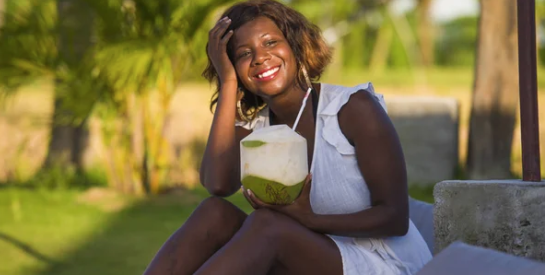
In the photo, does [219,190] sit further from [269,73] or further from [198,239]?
[269,73]

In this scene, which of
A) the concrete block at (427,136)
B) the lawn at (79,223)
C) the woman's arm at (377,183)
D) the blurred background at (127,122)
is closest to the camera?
the woman's arm at (377,183)

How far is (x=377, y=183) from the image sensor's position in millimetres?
2469

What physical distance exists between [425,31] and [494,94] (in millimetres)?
20235

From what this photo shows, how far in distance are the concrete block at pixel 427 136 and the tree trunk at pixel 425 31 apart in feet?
63.8

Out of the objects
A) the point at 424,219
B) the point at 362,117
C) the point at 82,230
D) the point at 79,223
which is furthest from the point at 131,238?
the point at 362,117

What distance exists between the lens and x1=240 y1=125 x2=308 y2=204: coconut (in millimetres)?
2295

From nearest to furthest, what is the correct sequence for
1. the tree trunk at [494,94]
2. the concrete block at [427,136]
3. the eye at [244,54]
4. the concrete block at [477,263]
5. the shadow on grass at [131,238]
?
1. the concrete block at [477,263]
2. the eye at [244,54]
3. the shadow on grass at [131,238]
4. the tree trunk at [494,94]
5. the concrete block at [427,136]

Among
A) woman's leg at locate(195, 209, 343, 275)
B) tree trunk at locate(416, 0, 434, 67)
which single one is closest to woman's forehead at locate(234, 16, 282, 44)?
woman's leg at locate(195, 209, 343, 275)

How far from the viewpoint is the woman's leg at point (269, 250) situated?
2.31 m

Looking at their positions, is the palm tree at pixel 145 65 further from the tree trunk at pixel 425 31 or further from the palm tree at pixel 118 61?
the tree trunk at pixel 425 31

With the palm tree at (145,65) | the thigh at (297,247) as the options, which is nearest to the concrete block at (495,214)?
the thigh at (297,247)

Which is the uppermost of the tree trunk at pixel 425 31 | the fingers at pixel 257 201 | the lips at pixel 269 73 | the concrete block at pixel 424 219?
the lips at pixel 269 73

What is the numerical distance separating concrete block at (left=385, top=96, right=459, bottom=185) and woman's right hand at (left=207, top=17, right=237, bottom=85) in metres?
4.90

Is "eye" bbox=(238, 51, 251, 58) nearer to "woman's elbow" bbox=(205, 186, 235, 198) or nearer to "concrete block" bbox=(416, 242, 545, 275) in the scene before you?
"woman's elbow" bbox=(205, 186, 235, 198)
